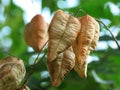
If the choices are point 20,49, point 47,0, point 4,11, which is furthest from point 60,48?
point 4,11

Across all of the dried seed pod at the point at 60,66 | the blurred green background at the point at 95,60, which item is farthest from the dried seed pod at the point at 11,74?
the blurred green background at the point at 95,60

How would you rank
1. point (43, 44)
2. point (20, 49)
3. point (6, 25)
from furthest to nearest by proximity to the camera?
point (6, 25), point (20, 49), point (43, 44)

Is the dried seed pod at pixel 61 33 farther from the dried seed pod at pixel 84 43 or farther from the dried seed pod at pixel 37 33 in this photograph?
the dried seed pod at pixel 37 33

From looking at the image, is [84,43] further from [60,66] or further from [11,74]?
[11,74]

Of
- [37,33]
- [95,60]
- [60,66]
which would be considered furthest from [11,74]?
[95,60]

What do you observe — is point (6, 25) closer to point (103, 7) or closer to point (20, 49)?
point (20, 49)

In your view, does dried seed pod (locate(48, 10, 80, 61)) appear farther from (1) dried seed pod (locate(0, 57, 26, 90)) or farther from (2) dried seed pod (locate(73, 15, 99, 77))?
(1) dried seed pod (locate(0, 57, 26, 90))
